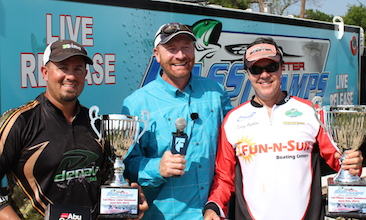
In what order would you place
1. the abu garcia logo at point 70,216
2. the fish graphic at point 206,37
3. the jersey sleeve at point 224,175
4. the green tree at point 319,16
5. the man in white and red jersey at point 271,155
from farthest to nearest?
the green tree at point 319,16
the fish graphic at point 206,37
the jersey sleeve at point 224,175
the man in white and red jersey at point 271,155
the abu garcia logo at point 70,216

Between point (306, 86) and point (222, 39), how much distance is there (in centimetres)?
201

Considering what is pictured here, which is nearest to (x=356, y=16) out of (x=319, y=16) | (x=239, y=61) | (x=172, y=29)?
(x=319, y=16)

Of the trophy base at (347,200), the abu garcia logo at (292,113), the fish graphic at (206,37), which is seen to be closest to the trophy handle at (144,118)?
the abu garcia logo at (292,113)

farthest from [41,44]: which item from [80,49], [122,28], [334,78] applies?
[334,78]

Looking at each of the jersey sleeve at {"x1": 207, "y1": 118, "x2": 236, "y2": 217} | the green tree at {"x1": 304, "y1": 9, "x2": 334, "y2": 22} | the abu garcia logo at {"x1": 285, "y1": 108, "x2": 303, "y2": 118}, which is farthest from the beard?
the green tree at {"x1": 304, "y1": 9, "x2": 334, "y2": 22}

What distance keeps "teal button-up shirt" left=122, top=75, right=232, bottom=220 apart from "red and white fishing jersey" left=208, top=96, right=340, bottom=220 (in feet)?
0.33

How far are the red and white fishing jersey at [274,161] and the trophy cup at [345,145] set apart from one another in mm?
88

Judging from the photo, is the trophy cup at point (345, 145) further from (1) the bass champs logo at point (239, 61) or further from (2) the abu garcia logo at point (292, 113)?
(1) the bass champs logo at point (239, 61)

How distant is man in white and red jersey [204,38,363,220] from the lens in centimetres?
257

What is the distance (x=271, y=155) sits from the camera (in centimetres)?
258

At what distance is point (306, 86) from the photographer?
7023mm

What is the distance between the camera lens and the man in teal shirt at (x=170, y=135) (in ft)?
8.94

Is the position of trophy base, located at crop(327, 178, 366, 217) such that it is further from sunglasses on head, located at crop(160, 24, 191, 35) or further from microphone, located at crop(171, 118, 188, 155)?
sunglasses on head, located at crop(160, 24, 191, 35)

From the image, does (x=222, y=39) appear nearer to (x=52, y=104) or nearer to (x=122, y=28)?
(x=122, y=28)
